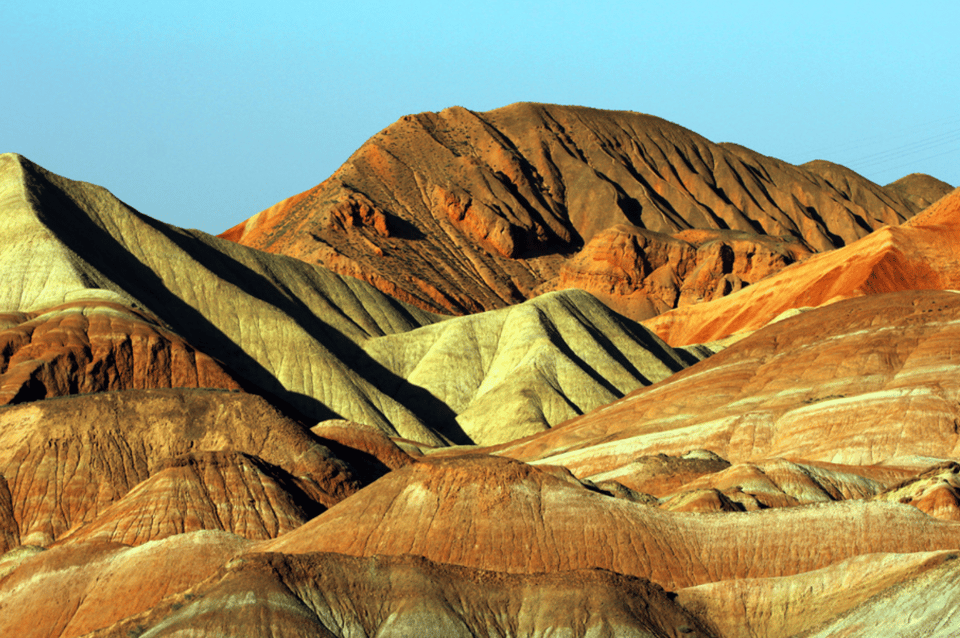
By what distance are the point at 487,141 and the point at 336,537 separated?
14618 cm

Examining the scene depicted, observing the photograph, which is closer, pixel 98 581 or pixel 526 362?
pixel 98 581

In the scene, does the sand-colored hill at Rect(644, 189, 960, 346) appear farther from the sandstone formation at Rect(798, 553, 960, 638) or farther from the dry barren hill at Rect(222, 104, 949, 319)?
the sandstone formation at Rect(798, 553, 960, 638)

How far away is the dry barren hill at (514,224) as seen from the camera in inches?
6043

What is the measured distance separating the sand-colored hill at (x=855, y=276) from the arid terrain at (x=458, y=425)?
408 mm

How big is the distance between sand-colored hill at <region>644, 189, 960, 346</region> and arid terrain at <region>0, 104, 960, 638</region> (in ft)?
1.34

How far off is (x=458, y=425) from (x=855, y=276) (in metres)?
38.6

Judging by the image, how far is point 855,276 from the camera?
4555 inches

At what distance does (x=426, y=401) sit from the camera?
11206 centimetres

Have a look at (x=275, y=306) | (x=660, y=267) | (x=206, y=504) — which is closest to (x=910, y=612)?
(x=206, y=504)

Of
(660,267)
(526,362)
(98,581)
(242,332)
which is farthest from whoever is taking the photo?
(660,267)

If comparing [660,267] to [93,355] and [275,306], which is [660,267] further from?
[93,355]

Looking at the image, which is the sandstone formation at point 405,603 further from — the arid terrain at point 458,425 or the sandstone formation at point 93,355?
the sandstone formation at point 93,355

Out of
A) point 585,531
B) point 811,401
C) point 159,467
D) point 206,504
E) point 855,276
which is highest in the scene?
point 855,276

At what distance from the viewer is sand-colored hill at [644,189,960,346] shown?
365ft
